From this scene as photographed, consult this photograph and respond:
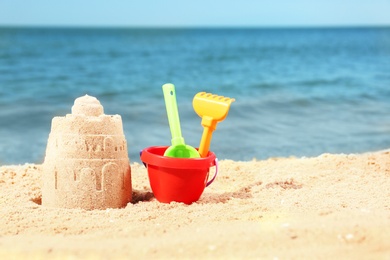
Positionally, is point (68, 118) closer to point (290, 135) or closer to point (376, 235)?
point (376, 235)

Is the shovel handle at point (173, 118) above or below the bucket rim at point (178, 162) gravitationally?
above

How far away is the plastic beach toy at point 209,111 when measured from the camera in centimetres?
300

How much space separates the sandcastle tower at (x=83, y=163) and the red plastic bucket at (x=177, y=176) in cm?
19

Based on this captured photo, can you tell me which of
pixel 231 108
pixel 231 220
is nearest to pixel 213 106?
pixel 231 220

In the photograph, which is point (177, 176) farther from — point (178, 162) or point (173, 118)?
point (173, 118)

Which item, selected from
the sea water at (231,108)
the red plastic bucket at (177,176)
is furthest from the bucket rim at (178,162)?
the sea water at (231,108)

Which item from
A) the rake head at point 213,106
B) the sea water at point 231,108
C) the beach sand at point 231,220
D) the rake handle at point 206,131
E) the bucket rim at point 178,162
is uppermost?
the rake head at point 213,106

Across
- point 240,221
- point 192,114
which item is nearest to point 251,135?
point 192,114

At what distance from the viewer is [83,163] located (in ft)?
9.46

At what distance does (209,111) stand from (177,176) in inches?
15.6

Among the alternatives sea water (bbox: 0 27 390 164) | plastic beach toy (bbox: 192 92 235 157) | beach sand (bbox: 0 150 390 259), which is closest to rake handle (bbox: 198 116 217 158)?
plastic beach toy (bbox: 192 92 235 157)

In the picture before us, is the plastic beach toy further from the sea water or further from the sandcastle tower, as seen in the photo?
the sea water

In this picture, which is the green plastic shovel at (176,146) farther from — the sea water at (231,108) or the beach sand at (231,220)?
the sea water at (231,108)

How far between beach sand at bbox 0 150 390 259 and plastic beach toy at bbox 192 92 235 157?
35 centimetres
